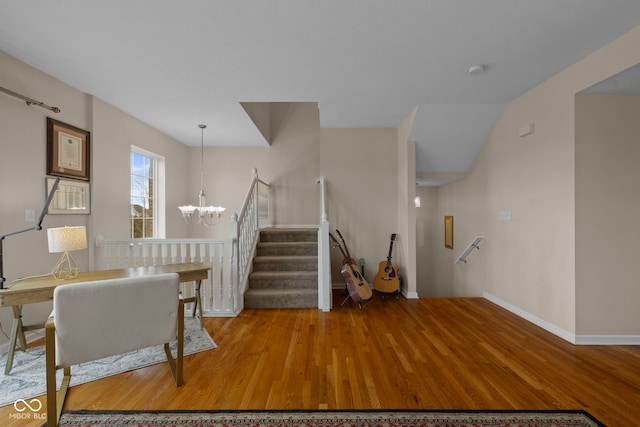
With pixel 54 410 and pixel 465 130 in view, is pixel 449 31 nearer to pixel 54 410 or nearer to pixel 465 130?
pixel 465 130

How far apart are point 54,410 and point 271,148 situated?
4.89 meters

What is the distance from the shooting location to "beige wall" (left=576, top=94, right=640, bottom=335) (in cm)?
265

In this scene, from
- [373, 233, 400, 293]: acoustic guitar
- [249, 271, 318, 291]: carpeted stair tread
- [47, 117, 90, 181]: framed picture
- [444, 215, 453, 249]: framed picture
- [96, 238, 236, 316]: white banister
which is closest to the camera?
[47, 117, 90, 181]: framed picture

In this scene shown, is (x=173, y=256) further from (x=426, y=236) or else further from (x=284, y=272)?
(x=426, y=236)

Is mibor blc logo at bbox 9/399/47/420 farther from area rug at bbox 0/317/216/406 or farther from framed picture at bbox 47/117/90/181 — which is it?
framed picture at bbox 47/117/90/181

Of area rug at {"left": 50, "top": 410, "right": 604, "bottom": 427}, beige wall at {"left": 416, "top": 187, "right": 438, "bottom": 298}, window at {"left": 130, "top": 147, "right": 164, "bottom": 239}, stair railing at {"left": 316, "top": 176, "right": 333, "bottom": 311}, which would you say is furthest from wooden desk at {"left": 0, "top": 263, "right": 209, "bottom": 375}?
beige wall at {"left": 416, "top": 187, "right": 438, "bottom": 298}

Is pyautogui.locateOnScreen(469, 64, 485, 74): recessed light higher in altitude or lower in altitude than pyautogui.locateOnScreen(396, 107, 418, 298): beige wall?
higher

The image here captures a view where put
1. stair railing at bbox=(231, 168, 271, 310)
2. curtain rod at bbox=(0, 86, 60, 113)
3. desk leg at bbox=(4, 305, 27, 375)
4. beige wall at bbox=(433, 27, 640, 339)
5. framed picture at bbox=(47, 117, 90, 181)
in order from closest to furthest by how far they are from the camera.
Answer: desk leg at bbox=(4, 305, 27, 375)
curtain rod at bbox=(0, 86, 60, 113)
beige wall at bbox=(433, 27, 640, 339)
framed picture at bbox=(47, 117, 90, 181)
stair railing at bbox=(231, 168, 271, 310)

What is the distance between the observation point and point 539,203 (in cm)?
309

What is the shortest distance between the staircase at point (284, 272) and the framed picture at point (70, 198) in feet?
6.84

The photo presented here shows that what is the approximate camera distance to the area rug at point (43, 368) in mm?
1937

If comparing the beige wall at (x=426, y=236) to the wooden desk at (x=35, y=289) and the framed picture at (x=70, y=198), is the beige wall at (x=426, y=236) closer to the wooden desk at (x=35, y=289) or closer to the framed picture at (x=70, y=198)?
the wooden desk at (x=35, y=289)

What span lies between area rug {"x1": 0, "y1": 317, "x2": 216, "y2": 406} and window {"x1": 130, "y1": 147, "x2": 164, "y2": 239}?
2047 mm

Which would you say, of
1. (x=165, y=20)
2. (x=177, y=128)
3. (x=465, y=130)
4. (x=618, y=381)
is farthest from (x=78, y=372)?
Answer: (x=465, y=130)
